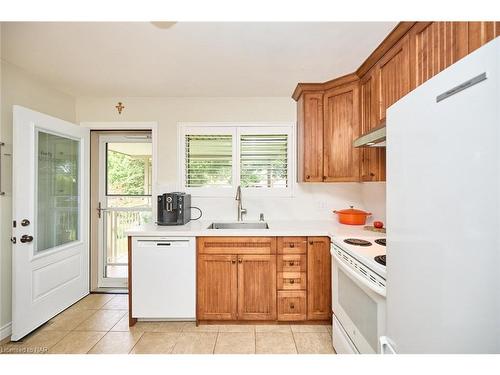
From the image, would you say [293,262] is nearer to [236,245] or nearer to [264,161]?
[236,245]

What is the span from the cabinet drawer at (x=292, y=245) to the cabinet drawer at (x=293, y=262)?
0.12 ft

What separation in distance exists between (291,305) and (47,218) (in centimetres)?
244

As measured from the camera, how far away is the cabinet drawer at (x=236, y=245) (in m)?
2.09

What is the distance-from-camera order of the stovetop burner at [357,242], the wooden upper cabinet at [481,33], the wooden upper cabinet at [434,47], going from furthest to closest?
1. the stovetop burner at [357,242]
2. the wooden upper cabinet at [434,47]
3. the wooden upper cabinet at [481,33]

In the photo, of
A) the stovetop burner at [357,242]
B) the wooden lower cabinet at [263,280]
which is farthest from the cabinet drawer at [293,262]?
the stovetop burner at [357,242]

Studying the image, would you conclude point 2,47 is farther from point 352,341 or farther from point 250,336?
point 352,341

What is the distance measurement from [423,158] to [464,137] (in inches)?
5.9

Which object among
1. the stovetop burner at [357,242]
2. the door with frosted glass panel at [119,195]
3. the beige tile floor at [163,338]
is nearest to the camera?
the stovetop burner at [357,242]

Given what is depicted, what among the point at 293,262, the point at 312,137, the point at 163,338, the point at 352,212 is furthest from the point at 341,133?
the point at 163,338

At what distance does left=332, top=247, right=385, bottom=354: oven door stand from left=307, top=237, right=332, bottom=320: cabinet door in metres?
0.34

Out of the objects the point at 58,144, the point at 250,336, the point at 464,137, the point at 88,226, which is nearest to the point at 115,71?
the point at 58,144

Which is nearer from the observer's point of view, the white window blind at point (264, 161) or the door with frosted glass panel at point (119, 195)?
the white window blind at point (264, 161)

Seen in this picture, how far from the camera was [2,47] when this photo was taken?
1724 millimetres

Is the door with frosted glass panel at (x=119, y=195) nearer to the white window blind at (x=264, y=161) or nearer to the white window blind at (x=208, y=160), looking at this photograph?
the white window blind at (x=208, y=160)
